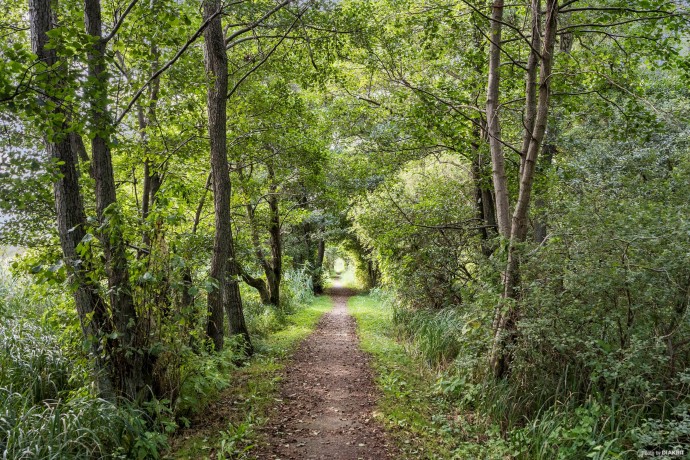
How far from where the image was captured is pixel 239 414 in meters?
5.61

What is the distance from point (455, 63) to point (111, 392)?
840cm

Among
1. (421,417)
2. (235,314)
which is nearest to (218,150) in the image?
(235,314)

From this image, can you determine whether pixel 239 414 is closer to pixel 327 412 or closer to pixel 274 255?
pixel 327 412

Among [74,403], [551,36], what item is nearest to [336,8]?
[551,36]

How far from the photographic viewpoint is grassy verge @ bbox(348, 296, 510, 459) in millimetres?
4703

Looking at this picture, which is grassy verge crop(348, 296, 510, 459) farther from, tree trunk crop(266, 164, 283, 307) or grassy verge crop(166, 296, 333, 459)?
tree trunk crop(266, 164, 283, 307)

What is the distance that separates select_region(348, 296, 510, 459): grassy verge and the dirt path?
22 cm

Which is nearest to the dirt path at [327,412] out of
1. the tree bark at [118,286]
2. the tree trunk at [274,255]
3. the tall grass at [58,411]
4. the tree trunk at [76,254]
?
the tall grass at [58,411]

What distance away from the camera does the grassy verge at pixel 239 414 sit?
4590mm

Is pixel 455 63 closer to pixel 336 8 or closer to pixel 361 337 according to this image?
pixel 336 8

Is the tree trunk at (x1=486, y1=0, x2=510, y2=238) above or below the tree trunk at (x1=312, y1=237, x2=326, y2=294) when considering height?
above

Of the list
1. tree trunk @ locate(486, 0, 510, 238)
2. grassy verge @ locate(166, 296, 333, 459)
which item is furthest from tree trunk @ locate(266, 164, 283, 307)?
tree trunk @ locate(486, 0, 510, 238)

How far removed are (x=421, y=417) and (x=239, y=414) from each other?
7.91 feet

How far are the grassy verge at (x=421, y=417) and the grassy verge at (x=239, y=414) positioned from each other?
172 centimetres
